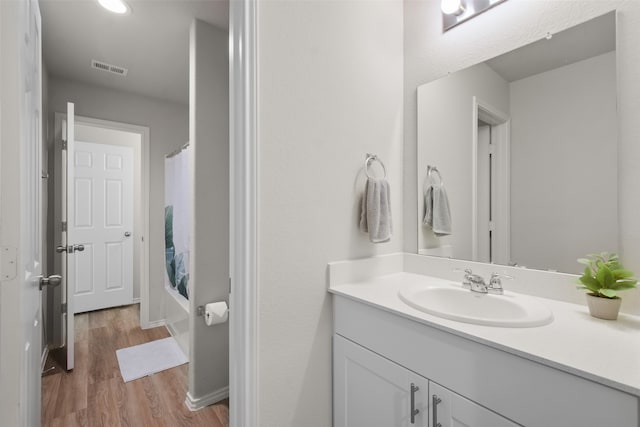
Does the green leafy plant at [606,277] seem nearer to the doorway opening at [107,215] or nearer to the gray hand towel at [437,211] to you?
the gray hand towel at [437,211]

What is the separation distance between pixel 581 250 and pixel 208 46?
224 cm

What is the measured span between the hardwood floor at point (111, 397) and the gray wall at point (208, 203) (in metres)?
0.15

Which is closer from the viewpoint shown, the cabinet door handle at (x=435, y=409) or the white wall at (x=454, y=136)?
the cabinet door handle at (x=435, y=409)

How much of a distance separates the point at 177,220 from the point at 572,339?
2716mm

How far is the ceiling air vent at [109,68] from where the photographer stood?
234cm

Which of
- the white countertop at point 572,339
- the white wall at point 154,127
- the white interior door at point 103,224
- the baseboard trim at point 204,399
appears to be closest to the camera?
the white countertop at point 572,339

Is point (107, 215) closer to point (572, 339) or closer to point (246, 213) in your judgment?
point (246, 213)

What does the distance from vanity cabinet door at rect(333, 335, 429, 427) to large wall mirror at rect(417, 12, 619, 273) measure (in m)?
0.66

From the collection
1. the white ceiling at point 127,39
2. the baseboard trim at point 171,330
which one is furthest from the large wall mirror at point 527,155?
the baseboard trim at point 171,330

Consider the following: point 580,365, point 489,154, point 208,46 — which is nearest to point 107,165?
point 208,46

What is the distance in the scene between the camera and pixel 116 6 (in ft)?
5.56

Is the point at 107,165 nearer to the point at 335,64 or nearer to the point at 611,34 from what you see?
the point at 335,64

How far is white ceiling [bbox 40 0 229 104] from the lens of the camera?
1750 millimetres

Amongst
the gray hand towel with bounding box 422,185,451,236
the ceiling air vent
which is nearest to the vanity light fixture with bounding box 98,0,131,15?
the ceiling air vent
